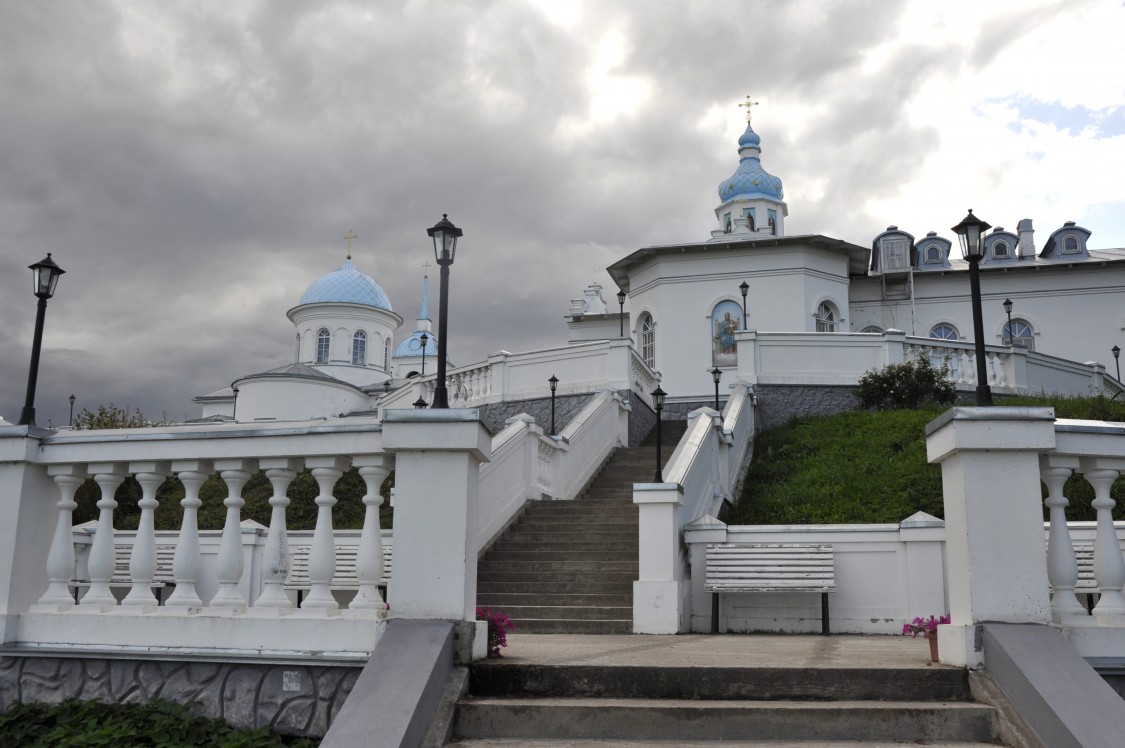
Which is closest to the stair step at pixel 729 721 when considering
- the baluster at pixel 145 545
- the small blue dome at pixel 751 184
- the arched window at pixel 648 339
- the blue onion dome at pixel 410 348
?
the baluster at pixel 145 545

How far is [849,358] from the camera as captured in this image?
25844mm

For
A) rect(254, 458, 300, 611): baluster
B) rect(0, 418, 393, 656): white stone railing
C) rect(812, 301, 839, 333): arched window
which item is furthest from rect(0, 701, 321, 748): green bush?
rect(812, 301, 839, 333): arched window

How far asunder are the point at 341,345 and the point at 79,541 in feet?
148

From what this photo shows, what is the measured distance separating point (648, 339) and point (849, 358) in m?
11.9

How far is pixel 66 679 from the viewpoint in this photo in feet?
19.8

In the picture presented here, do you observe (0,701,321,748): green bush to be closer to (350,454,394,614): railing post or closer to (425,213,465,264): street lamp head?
(350,454,394,614): railing post

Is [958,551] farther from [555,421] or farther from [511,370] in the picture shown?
[511,370]

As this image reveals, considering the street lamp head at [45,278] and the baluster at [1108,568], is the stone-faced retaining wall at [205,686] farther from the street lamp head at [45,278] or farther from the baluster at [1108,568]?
the baluster at [1108,568]

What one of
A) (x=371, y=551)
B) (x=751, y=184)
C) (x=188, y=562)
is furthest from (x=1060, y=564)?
(x=751, y=184)

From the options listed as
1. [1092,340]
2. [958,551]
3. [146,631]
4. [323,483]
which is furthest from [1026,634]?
[1092,340]

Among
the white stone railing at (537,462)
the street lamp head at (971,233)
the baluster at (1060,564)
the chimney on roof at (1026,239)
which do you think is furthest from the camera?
the chimney on roof at (1026,239)

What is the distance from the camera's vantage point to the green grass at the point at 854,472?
15047 mm

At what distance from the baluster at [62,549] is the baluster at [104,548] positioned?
0.50 feet

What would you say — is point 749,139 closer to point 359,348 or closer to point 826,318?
point 826,318
